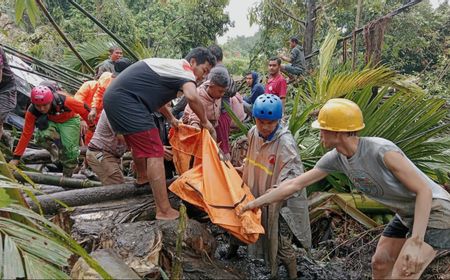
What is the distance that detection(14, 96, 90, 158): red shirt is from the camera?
4.72 meters

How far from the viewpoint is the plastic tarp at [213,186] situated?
322 cm

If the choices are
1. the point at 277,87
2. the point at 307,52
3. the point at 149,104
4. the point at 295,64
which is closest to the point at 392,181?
the point at 149,104

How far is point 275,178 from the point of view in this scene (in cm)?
347

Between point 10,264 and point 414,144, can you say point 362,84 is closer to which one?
point 414,144

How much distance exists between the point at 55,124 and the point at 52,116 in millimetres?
124

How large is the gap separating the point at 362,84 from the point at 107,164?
2.90m

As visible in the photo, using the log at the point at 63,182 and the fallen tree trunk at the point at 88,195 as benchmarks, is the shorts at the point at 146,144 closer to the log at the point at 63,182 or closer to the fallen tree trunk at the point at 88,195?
the fallen tree trunk at the point at 88,195

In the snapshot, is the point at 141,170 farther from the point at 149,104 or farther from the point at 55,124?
the point at 55,124

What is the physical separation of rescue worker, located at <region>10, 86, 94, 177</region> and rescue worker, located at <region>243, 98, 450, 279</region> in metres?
2.94

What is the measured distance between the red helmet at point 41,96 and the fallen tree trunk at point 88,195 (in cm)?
114

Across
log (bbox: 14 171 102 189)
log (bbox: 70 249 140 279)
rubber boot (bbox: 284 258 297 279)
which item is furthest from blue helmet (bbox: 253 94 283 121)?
log (bbox: 14 171 102 189)

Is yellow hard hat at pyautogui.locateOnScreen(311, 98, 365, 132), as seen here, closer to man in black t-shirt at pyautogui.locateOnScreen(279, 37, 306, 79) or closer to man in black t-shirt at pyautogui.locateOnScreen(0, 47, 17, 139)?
man in black t-shirt at pyautogui.locateOnScreen(0, 47, 17, 139)

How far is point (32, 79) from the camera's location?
7133 millimetres

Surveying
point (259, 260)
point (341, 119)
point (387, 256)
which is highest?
point (341, 119)
